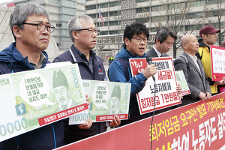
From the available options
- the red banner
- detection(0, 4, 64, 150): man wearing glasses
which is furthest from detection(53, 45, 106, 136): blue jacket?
the red banner

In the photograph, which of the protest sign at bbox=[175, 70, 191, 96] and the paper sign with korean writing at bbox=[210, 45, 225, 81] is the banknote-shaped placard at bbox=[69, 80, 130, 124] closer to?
the protest sign at bbox=[175, 70, 191, 96]

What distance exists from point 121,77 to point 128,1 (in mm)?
55274

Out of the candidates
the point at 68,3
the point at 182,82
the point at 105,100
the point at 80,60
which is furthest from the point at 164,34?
the point at 68,3

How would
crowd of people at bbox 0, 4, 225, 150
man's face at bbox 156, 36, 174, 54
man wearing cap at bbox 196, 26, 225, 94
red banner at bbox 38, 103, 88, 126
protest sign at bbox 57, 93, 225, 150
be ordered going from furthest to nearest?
man wearing cap at bbox 196, 26, 225, 94 → man's face at bbox 156, 36, 174, 54 → protest sign at bbox 57, 93, 225, 150 → crowd of people at bbox 0, 4, 225, 150 → red banner at bbox 38, 103, 88, 126

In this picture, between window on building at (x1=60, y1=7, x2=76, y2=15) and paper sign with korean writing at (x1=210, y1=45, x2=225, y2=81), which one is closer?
paper sign with korean writing at (x1=210, y1=45, x2=225, y2=81)

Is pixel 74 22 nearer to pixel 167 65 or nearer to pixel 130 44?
pixel 130 44

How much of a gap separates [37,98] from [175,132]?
181cm

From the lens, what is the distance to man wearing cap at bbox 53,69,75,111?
5.31ft

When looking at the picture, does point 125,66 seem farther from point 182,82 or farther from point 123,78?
point 182,82

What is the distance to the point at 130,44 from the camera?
2693 mm

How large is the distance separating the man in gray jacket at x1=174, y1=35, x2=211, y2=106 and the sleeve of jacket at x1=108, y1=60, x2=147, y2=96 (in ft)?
4.36

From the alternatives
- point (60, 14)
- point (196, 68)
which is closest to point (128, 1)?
point (60, 14)

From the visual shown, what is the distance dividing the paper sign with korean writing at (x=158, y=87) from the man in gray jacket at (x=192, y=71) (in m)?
0.56

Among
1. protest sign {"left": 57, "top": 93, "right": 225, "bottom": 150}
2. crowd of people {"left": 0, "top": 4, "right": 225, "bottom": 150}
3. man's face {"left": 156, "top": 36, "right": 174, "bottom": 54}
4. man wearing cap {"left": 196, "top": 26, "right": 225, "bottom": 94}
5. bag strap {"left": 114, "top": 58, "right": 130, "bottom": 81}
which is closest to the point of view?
crowd of people {"left": 0, "top": 4, "right": 225, "bottom": 150}
